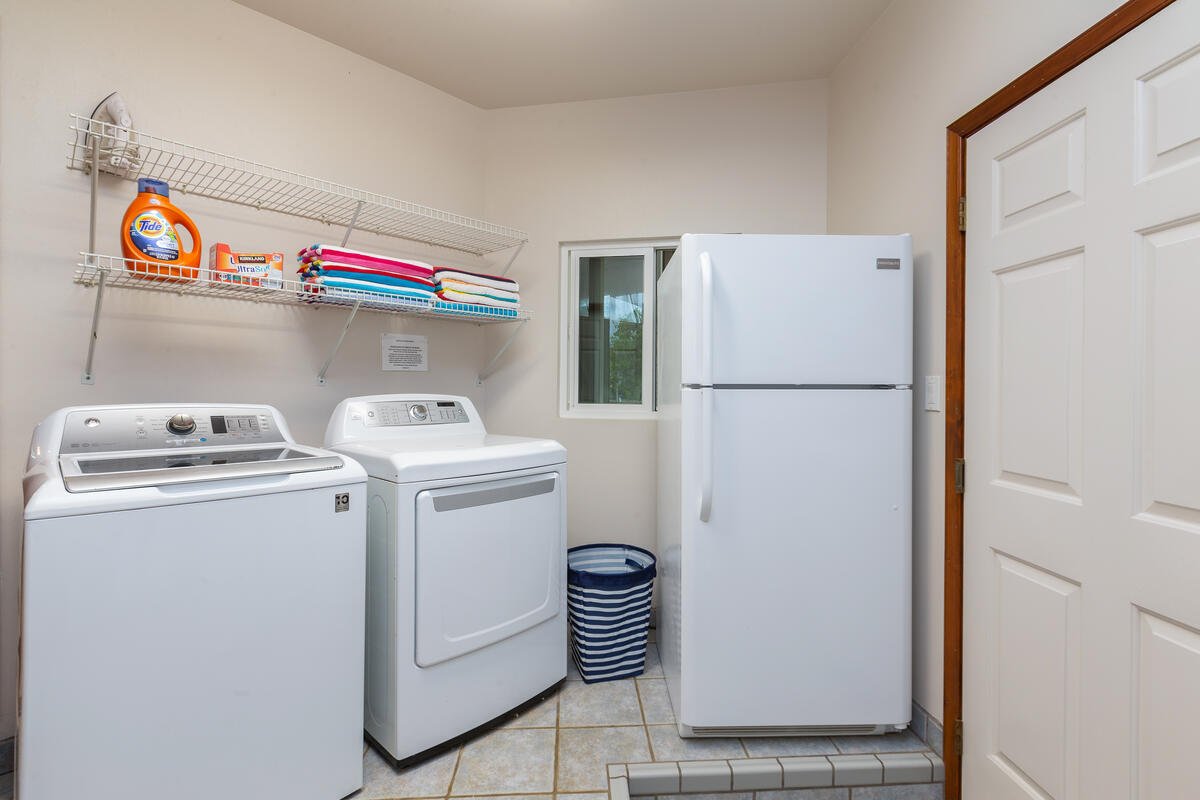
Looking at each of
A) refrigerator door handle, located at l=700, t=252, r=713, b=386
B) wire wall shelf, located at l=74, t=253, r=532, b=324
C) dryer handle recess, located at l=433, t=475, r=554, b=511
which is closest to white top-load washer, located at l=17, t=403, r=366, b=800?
dryer handle recess, located at l=433, t=475, r=554, b=511

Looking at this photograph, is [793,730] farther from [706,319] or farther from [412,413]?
[412,413]

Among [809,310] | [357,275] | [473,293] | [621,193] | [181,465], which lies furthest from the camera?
[621,193]

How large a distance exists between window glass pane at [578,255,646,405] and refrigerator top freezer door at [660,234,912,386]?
1067mm

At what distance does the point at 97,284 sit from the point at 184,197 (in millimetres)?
404

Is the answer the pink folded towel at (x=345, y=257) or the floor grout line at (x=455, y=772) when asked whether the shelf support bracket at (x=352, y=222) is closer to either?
the pink folded towel at (x=345, y=257)

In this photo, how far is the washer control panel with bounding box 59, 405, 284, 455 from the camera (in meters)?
1.45

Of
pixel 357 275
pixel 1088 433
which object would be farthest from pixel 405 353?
pixel 1088 433

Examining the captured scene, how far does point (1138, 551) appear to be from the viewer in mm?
1104

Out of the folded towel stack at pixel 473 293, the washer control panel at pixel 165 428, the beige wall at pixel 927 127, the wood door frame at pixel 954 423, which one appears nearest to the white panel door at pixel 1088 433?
the wood door frame at pixel 954 423

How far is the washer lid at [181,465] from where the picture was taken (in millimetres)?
1211

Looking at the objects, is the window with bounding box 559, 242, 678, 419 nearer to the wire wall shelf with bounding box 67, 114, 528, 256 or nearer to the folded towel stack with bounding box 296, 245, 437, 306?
the wire wall shelf with bounding box 67, 114, 528, 256

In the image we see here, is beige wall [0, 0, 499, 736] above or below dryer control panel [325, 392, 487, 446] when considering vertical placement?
above

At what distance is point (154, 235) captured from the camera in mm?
1554

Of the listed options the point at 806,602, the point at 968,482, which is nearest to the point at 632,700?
the point at 806,602
